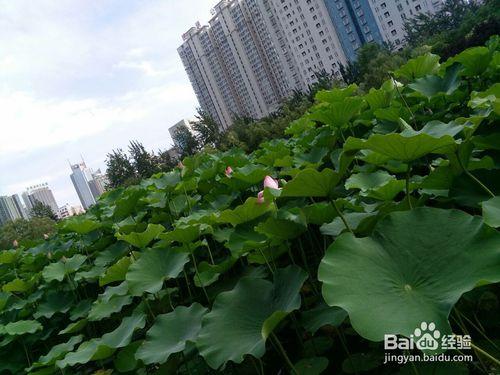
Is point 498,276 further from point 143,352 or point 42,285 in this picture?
point 42,285

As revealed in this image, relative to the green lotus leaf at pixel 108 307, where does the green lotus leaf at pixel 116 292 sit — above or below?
above

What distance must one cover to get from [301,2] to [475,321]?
178 feet

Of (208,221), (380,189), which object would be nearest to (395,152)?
(380,189)

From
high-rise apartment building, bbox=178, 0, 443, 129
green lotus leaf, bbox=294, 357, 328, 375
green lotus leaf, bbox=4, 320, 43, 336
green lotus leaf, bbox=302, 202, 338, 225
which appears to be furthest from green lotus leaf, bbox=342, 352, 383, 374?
high-rise apartment building, bbox=178, 0, 443, 129

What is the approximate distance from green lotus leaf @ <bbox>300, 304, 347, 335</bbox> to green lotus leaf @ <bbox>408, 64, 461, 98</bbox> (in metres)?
0.95

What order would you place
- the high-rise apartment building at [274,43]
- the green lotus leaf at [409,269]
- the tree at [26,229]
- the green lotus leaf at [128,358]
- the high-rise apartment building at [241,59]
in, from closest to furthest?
the green lotus leaf at [409,269]
the green lotus leaf at [128,358]
the tree at [26,229]
the high-rise apartment building at [274,43]
the high-rise apartment building at [241,59]

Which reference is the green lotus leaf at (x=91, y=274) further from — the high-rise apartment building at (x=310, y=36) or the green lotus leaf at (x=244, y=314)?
the high-rise apartment building at (x=310, y=36)

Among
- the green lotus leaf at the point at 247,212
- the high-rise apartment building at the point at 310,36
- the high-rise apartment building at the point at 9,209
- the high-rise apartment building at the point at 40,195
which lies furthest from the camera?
the high-rise apartment building at the point at 40,195

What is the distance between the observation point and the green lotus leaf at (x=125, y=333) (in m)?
1.08

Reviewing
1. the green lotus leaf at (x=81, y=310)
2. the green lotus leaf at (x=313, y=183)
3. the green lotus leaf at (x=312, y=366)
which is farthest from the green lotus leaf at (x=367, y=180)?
the green lotus leaf at (x=81, y=310)

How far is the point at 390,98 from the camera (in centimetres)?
167

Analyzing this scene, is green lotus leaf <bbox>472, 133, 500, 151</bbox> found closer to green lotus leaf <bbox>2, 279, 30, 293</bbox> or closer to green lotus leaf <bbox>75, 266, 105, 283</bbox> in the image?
green lotus leaf <bbox>75, 266, 105, 283</bbox>

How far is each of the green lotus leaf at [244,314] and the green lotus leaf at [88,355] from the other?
0.41 meters

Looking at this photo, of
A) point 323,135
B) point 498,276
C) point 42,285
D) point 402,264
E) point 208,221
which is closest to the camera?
point 498,276
